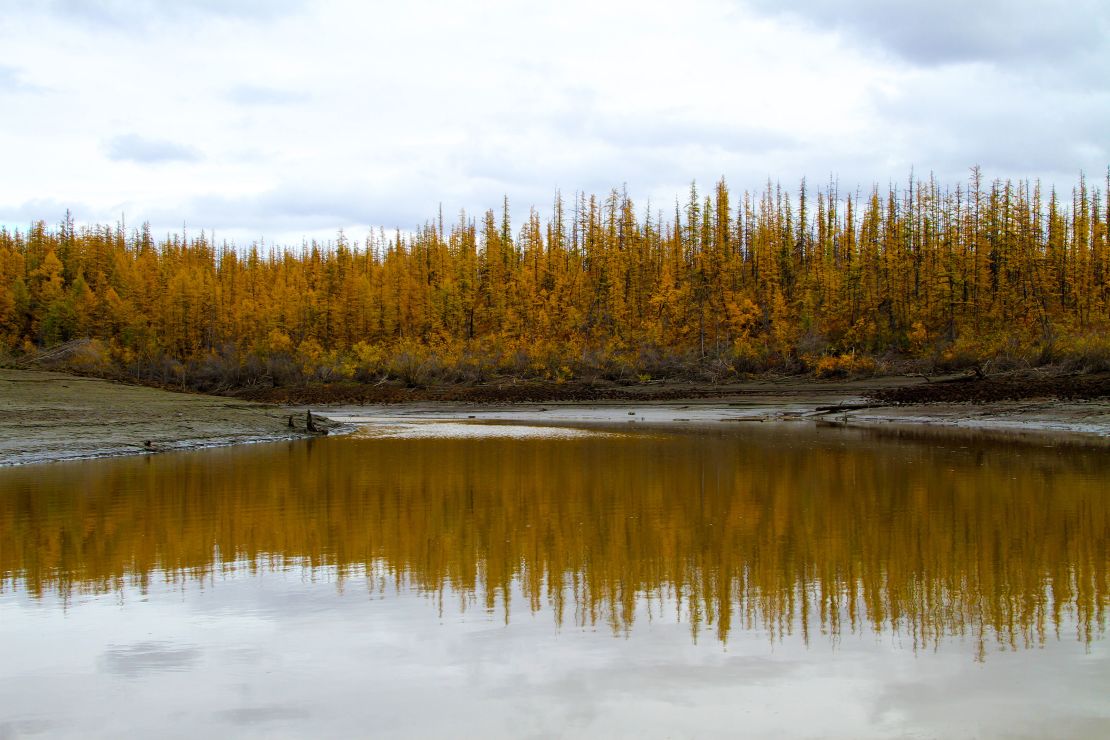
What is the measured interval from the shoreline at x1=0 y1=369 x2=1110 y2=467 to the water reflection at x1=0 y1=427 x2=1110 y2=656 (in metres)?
4.18

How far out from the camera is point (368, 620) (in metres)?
7.93

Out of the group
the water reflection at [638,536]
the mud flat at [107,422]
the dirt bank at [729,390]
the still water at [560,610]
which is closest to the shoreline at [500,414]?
the mud flat at [107,422]

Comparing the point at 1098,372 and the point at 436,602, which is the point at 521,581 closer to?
the point at 436,602

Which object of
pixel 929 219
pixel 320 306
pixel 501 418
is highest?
pixel 929 219

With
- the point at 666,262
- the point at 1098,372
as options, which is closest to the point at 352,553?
the point at 1098,372

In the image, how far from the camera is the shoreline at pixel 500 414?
26.1m

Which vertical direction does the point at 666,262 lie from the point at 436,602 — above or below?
above

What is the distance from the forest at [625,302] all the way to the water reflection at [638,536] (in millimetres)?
38581

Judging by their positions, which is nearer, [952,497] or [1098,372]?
[952,497]

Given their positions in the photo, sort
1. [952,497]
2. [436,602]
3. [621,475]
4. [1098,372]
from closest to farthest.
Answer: [436,602] → [952,497] → [621,475] → [1098,372]

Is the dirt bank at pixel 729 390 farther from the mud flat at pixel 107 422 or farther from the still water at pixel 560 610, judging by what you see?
the still water at pixel 560 610

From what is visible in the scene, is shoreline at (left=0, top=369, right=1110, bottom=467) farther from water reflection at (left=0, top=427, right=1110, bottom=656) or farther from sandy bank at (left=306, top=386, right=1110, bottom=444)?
water reflection at (left=0, top=427, right=1110, bottom=656)

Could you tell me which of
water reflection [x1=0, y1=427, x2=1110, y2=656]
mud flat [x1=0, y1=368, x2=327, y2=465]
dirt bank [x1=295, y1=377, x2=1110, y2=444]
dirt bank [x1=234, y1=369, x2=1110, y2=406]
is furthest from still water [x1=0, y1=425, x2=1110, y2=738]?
dirt bank [x1=234, y1=369, x2=1110, y2=406]

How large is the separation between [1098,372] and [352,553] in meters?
41.0
